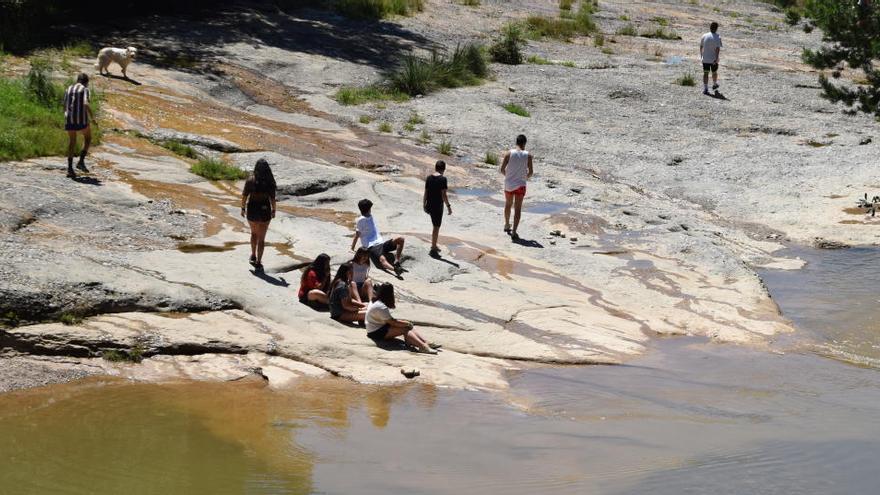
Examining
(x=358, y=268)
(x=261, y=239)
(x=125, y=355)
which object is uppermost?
(x=261, y=239)

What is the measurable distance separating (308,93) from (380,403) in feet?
47.8

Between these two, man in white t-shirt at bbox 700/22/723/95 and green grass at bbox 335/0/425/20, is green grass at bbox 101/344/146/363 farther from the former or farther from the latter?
green grass at bbox 335/0/425/20

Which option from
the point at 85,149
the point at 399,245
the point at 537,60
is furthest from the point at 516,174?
the point at 537,60

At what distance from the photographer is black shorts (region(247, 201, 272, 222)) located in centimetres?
1298

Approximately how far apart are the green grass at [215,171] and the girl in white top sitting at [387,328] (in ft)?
19.3

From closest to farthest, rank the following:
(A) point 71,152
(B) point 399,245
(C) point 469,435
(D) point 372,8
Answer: (C) point 469,435 → (B) point 399,245 → (A) point 71,152 → (D) point 372,8

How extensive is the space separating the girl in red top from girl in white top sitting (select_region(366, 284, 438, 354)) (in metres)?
0.81

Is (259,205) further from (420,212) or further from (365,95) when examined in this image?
(365,95)

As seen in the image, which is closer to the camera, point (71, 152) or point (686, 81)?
point (71, 152)

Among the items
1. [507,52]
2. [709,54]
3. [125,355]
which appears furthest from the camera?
[507,52]

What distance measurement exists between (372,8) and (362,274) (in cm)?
1986

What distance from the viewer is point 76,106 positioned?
15.1 meters

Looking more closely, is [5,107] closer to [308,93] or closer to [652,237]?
[308,93]

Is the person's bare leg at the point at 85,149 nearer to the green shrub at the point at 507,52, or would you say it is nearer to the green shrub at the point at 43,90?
the green shrub at the point at 43,90
